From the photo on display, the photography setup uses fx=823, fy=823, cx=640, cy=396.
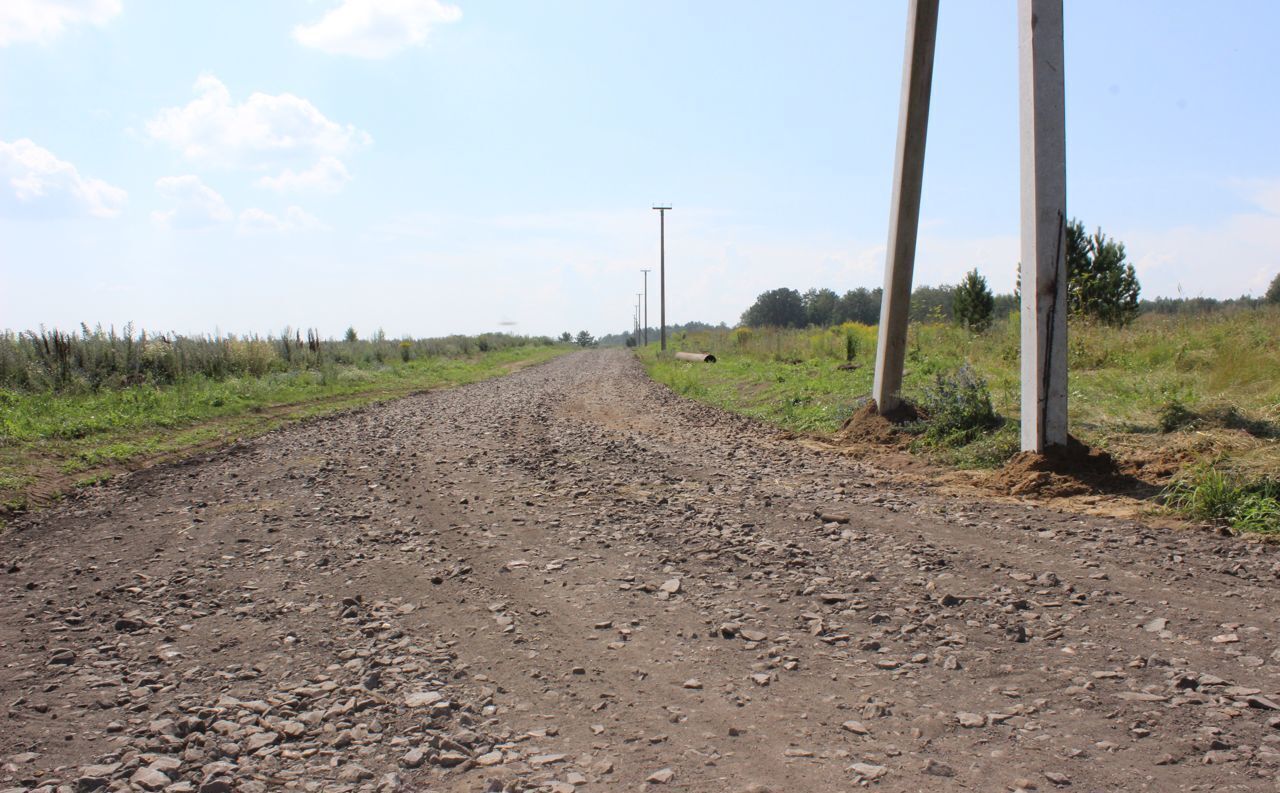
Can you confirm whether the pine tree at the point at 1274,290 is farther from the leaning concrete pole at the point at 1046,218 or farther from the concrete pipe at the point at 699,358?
the leaning concrete pole at the point at 1046,218

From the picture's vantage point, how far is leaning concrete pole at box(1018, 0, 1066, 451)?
748 centimetres

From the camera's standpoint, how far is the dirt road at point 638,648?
3.02m

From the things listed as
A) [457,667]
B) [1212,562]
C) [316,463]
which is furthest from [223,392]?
[1212,562]

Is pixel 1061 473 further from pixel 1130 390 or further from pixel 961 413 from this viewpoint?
pixel 1130 390

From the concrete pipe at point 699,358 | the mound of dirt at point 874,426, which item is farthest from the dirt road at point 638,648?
A: the concrete pipe at point 699,358

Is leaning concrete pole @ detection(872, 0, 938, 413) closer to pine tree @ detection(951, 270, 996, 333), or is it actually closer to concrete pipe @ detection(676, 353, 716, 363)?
concrete pipe @ detection(676, 353, 716, 363)

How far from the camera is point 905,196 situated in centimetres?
1062

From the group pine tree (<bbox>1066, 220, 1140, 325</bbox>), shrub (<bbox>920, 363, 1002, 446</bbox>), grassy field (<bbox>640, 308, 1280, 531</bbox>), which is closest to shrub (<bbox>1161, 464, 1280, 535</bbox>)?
grassy field (<bbox>640, 308, 1280, 531</bbox>)

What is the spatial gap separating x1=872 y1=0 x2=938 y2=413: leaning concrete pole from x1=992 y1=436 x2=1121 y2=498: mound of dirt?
11.0 feet

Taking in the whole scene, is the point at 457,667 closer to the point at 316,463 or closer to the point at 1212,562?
the point at 1212,562

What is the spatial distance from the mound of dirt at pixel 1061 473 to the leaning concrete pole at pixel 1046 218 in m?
0.15

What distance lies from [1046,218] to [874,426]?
3.79 metres

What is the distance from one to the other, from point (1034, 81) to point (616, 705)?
6874 millimetres

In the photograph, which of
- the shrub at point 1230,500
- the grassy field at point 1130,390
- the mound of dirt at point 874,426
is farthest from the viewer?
the mound of dirt at point 874,426
